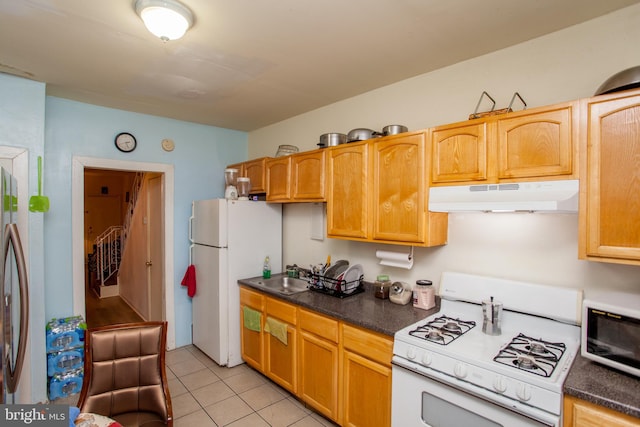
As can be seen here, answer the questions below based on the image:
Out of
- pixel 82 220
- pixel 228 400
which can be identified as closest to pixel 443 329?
pixel 228 400

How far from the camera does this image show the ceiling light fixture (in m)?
1.60

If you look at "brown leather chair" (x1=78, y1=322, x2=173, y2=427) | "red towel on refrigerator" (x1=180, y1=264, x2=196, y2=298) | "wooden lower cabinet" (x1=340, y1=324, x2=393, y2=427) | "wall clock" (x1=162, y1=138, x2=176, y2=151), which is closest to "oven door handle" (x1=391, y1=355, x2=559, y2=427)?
"wooden lower cabinet" (x1=340, y1=324, x2=393, y2=427)

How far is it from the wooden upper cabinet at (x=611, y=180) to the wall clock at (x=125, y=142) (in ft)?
12.3

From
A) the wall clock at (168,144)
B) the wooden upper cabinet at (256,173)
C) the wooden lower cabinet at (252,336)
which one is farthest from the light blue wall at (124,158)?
the wooden lower cabinet at (252,336)

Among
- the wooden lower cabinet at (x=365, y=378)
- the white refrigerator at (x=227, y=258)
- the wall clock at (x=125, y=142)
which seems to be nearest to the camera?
the wooden lower cabinet at (x=365, y=378)

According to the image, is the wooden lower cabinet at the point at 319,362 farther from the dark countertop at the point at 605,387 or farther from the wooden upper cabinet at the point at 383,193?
the dark countertop at the point at 605,387

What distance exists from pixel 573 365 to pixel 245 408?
2253 millimetres

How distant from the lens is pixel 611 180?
4.81ft

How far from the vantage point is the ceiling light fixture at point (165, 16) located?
1600 millimetres

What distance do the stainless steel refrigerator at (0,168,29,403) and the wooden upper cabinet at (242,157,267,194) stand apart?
6.79 feet

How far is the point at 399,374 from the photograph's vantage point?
6.13ft

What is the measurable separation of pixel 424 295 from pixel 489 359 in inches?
28.6

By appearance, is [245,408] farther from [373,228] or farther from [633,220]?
[633,220]

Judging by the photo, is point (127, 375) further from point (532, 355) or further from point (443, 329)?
point (532, 355)
